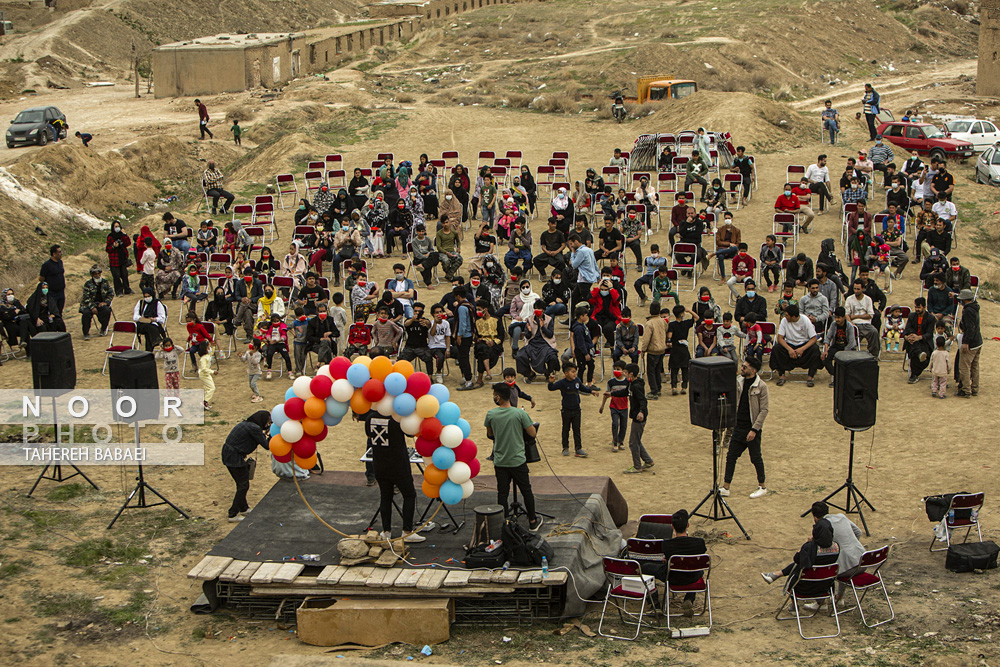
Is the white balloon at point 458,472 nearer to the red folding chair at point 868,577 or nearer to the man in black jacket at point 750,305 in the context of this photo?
the red folding chair at point 868,577

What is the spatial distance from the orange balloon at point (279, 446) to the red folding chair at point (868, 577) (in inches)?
214

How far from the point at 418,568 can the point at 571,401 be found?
13.8 ft

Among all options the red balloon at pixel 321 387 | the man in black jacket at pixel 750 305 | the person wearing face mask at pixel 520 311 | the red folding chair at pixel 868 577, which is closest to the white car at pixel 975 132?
the man in black jacket at pixel 750 305

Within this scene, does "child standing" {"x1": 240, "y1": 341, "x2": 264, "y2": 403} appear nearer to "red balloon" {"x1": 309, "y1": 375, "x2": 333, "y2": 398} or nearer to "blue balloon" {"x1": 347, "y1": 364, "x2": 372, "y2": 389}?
"red balloon" {"x1": 309, "y1": 375, "x2": 333, "y2": 398}

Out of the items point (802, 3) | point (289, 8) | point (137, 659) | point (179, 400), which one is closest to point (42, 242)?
point (179, 400)

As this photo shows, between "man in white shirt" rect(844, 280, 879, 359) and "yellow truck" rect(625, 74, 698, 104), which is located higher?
"yellow truck" rect(625, 74, 698, 104)

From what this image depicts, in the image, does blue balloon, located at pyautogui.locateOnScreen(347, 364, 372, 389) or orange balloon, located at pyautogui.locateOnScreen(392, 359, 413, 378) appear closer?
blue balloon, located at pyautogui.locateOnScreen(347, 364, 372, 389)

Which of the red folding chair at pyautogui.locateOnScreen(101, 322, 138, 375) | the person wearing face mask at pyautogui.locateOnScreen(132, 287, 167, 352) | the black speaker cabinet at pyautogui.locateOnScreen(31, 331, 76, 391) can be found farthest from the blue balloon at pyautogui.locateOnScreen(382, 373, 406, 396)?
the person wearing face mask at pyautogui.locateOnScreen(132, 287, 167, 352)

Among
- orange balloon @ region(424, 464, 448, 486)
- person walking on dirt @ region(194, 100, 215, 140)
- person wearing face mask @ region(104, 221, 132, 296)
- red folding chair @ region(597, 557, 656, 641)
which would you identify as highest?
person walking on dirt @ region(194, 100, 215, 140)

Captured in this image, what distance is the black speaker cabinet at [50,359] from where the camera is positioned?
43.3 feet

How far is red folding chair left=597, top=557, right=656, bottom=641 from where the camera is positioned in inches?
386

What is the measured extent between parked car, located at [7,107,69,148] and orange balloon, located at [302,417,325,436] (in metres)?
25.8

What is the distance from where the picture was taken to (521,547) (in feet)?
32.9

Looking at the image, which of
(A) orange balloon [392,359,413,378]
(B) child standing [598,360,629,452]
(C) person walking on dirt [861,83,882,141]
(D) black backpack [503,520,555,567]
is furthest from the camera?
(C) person walking on dirt [861,83,882,141]
